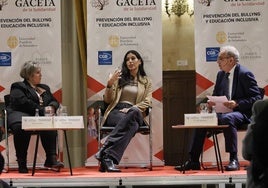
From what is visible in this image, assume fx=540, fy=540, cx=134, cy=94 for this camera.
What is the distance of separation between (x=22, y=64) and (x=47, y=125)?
149 centimetres

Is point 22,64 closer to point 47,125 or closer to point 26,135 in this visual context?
point 26,135

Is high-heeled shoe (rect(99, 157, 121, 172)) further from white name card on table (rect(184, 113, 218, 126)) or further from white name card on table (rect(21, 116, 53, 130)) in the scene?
white name card on table (rect(184, 113, 218, 126))

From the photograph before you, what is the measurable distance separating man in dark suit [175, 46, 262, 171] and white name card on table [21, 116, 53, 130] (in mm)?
1370

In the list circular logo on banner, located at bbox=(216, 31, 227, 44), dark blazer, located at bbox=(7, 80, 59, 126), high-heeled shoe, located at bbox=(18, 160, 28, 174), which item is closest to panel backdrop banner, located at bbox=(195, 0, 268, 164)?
circular logo on banner, located at bbox=(216, 31, 227, 44)

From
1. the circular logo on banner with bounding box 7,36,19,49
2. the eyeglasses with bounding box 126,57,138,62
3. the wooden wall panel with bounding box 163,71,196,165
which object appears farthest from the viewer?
the wooden wall panel with bounding box 163,71,196,165

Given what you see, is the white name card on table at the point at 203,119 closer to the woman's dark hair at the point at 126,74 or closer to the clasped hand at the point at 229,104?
the clasped hand at the point at 229,104

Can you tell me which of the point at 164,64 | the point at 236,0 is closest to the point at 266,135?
the point at 236,0

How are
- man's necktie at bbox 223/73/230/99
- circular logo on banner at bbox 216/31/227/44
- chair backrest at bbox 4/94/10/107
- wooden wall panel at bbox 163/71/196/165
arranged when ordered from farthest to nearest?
1. wooden wall panel at bbox 163/71/196/165
2. circular logo on banner at bbox 216/31/227/44
3. chair backrest at bbox 4/94/10/107
4. man's necktie at bbox 223/73/230/99

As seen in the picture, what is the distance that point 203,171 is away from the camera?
17.5 ft

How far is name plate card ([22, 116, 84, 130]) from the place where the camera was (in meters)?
5.04

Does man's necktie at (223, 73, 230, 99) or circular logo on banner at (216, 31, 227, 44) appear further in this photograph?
circular logo on banner at (216, 31, 227, 44)

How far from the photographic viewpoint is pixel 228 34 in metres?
6.20

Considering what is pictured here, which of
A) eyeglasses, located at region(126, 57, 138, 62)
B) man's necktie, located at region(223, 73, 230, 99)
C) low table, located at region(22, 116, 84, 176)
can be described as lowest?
low table, located at region(22, 116, 84, 176)

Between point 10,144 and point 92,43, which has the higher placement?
point 92,43
